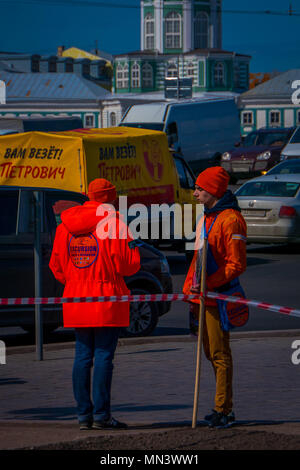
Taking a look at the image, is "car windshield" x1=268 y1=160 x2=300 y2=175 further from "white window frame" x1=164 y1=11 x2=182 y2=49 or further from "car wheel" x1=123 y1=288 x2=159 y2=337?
"white window frame" x1=164 y1=11 x2=182 y2=49

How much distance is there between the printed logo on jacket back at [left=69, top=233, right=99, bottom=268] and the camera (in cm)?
696

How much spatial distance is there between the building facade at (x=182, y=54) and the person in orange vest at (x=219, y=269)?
4895 inches

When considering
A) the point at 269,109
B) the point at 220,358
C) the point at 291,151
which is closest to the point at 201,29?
the point at 269,109

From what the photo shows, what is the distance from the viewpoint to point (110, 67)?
14950cm

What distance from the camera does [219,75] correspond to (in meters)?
132

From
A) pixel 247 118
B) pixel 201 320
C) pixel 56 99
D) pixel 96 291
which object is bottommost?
pixel 201 320

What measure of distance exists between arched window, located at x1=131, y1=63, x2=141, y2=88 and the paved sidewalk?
126530 millimetres

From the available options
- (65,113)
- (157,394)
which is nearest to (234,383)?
(157,394)

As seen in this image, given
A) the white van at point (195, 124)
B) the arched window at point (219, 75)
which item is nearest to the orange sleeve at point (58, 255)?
the white van at point (195, 124)

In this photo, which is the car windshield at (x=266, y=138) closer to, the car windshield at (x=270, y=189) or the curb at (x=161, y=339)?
the car windshield at (x=270, y=189)

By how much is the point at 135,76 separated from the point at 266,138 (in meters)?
93.6

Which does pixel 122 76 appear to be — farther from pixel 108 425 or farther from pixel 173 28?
pixel 108 425

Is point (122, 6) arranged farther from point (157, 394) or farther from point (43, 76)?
point (157, 394)

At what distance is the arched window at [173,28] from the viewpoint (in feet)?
437
